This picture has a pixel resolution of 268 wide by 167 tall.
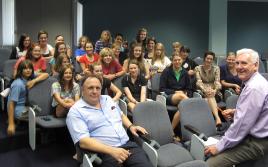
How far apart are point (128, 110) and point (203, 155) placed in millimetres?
1565

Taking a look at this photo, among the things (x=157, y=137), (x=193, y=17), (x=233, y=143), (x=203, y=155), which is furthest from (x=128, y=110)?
(x=193, y=17)

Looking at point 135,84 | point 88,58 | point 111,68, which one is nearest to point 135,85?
point 135,84

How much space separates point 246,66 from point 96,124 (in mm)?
1202

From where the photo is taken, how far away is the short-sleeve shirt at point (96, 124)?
8.47 feet

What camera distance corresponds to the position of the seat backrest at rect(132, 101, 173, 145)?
3076 mm

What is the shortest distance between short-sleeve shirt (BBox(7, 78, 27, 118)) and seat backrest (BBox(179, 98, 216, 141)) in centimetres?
178

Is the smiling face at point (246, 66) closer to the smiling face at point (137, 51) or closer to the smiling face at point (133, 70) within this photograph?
the smiling face at point (133, 70)

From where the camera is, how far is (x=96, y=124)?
2684 mm

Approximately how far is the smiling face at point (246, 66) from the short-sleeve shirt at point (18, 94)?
2.41m

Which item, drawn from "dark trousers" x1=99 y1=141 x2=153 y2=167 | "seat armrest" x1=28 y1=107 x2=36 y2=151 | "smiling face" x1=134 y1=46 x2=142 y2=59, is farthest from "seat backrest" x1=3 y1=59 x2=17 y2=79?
"dark trousers" x1=99 y1=141 x2=153 y2=167

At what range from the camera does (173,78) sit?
475 centimetres

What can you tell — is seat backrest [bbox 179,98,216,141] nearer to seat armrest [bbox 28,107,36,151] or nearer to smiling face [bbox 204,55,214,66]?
seat armrest [bbox 28,107,36,151]

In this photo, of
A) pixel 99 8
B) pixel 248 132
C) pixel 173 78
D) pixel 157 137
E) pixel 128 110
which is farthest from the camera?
pixel 99 8

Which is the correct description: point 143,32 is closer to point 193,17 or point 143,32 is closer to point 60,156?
point 60,156
